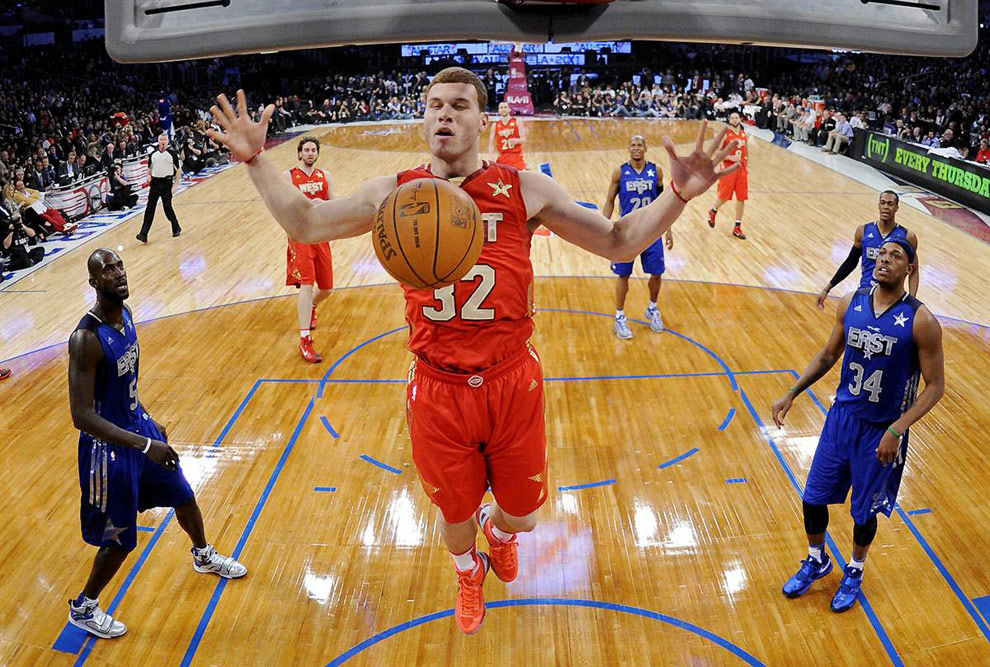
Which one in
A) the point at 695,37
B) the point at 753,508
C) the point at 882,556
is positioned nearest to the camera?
the point at 695,37

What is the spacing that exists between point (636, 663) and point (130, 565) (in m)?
2.78

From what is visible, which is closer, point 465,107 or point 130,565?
point 465,107

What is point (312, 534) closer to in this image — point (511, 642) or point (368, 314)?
point (511, 642)

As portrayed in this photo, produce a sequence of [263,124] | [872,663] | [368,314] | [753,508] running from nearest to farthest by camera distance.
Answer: [263,124] < [872,663] < [753,508] < [368,314]

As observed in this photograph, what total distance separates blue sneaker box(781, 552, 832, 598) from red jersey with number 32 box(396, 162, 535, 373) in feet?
7.25

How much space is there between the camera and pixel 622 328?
24.7 ft

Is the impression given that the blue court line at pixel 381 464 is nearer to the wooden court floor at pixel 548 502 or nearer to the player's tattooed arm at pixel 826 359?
the wooden court floor at pixel 548 502

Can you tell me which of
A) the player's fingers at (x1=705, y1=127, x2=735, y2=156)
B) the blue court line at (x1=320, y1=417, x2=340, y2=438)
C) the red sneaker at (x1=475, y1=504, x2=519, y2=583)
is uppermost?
the player's fingers at (x1=705, y1=127, x2=735, y2=156)

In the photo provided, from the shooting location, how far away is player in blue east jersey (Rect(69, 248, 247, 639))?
3.50 m

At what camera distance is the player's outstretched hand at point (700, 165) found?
249 cm

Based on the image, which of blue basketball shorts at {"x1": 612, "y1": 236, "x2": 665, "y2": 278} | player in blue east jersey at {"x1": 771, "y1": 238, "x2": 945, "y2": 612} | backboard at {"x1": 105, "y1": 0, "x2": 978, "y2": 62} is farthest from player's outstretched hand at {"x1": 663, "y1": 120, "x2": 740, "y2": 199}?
blue basketball shorts at {"x1": 612, "y1": 236, "x2": 665, "y2": 278}

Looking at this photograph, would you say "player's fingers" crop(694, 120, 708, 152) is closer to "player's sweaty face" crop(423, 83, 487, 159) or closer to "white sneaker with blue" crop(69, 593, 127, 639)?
"player's sweaty face" crop(423, 83, 487, 159)

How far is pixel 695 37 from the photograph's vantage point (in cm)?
208

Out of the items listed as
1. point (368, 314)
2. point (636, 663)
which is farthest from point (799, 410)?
point (368, 314)
